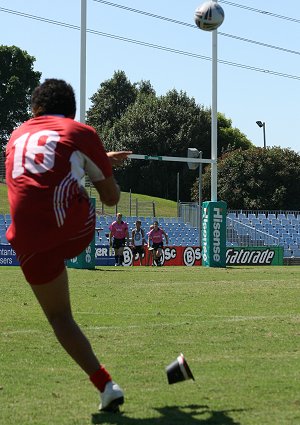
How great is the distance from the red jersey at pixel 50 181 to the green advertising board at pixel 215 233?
23.1 metres

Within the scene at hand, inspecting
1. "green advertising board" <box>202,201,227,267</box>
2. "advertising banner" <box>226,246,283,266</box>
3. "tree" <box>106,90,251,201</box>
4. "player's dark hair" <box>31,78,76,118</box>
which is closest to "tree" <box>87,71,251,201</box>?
"tree" <box>106,90,251,201</box>

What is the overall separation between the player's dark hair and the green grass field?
6.19 feet

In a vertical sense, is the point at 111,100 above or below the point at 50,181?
above

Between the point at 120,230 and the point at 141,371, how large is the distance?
23.3m

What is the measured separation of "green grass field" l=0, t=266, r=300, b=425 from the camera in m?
5.67

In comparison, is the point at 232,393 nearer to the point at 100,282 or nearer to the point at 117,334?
the point at 117,334

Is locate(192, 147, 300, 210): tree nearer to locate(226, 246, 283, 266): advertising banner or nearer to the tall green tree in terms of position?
locate(226, 246, 283, 266): advertising banner

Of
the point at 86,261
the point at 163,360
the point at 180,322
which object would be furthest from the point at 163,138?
the point at 163,360

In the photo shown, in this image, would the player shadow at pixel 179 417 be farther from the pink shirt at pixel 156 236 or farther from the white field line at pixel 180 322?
the pink shirt at pixel 156 236

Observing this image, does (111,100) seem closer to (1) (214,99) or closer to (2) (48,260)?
(1) (214,99)

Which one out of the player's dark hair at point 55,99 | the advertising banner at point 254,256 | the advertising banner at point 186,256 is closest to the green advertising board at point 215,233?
the advertising banner at point 186,256

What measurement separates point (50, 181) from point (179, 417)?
1.62m

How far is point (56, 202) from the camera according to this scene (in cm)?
551

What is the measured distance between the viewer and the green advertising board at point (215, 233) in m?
28.7
